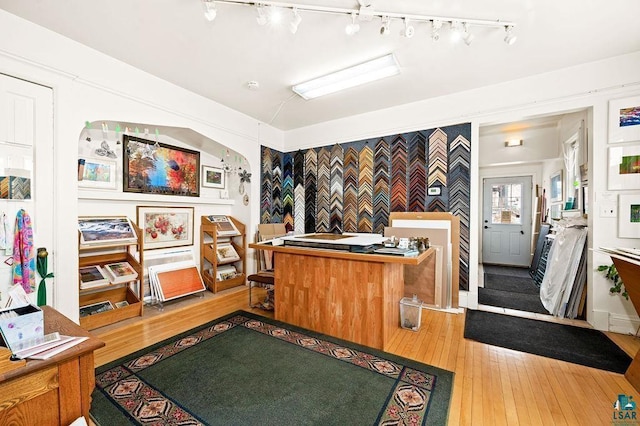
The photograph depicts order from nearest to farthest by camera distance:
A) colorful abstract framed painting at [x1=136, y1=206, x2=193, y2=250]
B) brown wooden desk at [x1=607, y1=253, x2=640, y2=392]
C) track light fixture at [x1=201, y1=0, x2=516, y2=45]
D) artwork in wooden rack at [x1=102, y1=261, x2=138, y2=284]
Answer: brown wooden desk at [x1=607, y1=253, x2=640, y2=392]
track light fixture at [x1=201, y1=0, x2=516, y2=45]
artwork in wooden rack at [x1=102, y1=261, x2=138, y2=284]
colorful abstract framed painting at [x1=136, y1=206, x2=193, y2=250]

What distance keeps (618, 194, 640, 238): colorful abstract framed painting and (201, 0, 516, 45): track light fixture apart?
7.05ft

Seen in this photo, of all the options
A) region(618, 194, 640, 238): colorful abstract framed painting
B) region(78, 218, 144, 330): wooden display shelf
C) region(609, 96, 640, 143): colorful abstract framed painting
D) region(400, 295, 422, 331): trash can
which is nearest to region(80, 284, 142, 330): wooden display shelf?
region(78, 218, 144, 330): wooden display shelf

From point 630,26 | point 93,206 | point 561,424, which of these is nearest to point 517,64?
point 630,26

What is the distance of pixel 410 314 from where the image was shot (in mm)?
2908

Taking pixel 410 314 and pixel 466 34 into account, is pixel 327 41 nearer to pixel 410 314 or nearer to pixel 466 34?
pixel 466 34

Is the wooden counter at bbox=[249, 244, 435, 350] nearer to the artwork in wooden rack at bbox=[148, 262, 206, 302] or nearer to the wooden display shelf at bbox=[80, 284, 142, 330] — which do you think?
the artwork in wooden rack at bbox=[148, 262, 206, 302]

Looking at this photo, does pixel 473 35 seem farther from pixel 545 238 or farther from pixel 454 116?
pixel 545 238

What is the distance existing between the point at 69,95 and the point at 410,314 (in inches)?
163

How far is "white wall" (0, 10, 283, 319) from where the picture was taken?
229cm

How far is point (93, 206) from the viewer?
3240mm

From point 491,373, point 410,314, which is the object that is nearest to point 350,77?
point 410,314

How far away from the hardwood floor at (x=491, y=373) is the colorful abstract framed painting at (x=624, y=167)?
162 cm

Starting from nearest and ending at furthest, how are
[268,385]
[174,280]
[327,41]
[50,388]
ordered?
[50,388]
[268,385]
[327,41]
[174,280]

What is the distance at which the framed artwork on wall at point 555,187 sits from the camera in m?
4.95
